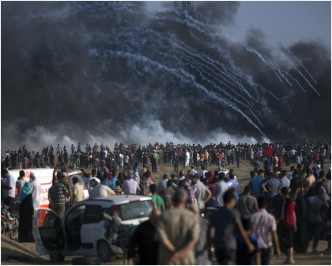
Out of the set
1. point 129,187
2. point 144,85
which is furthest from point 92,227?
point 144,85

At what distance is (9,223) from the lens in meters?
15.5

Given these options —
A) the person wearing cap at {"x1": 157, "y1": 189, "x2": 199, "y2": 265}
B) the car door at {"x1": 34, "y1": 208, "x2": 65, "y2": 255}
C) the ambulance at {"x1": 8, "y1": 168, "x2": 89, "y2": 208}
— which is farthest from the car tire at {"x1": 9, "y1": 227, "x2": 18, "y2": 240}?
the person wearing cap at {"x1": 157, "y1": 189, "x2": 199, "y2": 265}

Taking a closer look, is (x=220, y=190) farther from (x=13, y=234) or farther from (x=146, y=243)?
(x=146, y=243)

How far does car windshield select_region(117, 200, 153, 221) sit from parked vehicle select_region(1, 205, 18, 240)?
4.50m

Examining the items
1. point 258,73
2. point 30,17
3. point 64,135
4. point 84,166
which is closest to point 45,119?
point 64,135

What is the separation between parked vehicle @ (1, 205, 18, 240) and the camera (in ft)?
50.5

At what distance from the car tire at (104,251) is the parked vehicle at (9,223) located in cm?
422

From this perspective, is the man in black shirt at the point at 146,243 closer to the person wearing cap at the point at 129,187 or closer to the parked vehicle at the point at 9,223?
the person wearing cap at the point at 129,187

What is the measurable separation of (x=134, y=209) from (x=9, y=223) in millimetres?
4565

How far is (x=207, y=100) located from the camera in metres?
80.4

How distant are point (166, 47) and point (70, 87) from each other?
13551 millimetres

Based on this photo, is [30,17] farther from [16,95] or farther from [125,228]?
[125,228]

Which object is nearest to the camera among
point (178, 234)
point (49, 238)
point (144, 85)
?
point (178, 234)

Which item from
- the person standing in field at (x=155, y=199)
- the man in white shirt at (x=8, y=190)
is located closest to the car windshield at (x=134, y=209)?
the person standing in field at (x=155, y=199)
